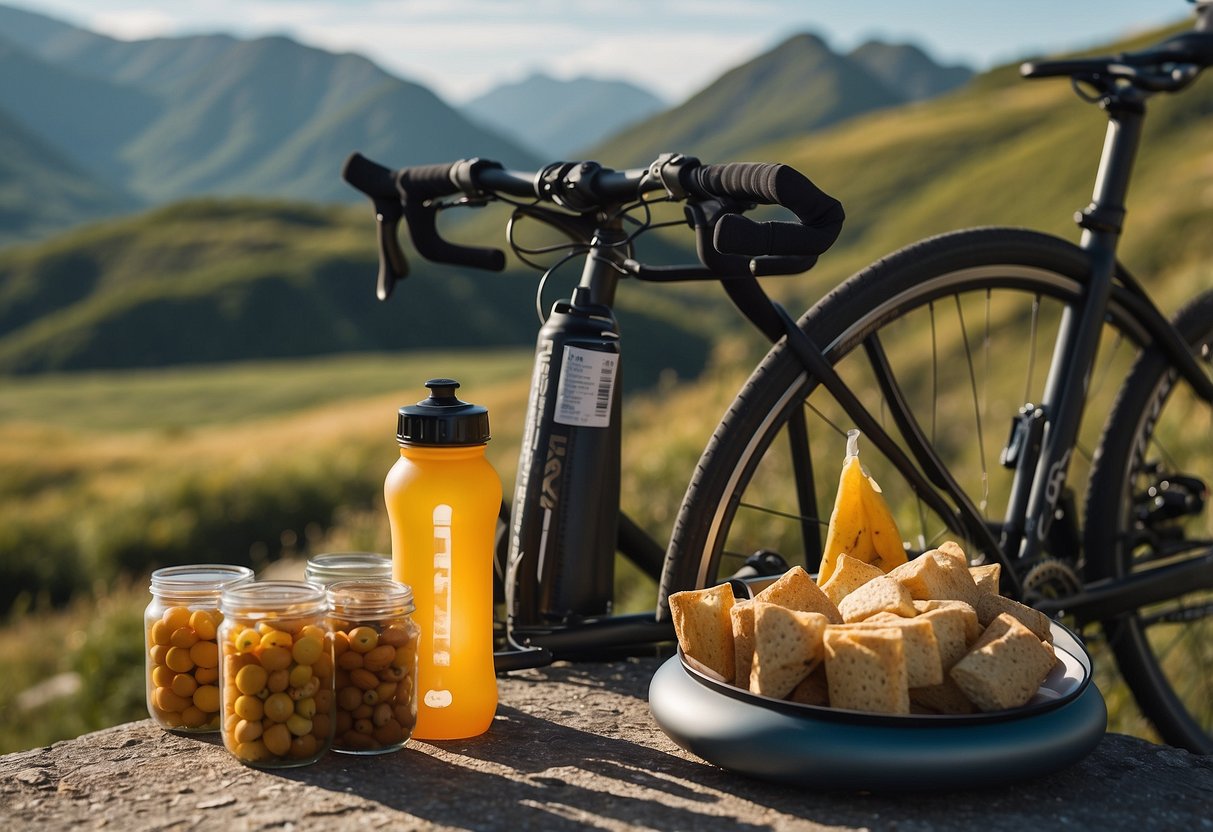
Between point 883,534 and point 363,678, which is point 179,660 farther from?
point 883,534

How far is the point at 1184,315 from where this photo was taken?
3.48 m

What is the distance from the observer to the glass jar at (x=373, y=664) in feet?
7.27

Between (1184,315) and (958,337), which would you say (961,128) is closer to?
(958,337)

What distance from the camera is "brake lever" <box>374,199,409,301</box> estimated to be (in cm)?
334

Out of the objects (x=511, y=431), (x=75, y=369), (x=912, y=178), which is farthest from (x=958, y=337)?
(x=75, y=369)

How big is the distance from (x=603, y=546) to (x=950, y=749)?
920mm

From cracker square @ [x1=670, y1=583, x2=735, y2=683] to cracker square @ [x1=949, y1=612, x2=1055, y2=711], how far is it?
1.26ft

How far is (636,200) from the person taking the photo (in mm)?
2676

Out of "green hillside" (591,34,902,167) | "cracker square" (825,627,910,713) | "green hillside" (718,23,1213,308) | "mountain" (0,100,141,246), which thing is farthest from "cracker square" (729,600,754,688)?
"mountain" (0,100,141,246)

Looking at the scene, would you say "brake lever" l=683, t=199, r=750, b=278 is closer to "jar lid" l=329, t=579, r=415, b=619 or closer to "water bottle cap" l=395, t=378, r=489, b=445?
"water bottle cap" l=395, t=378, r=489, b=445

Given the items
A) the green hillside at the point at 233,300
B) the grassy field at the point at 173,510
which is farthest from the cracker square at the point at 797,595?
the green hillside at the point at 233,300

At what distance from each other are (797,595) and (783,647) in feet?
0.61

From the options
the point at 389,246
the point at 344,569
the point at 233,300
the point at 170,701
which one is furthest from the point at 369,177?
the point at 233,300

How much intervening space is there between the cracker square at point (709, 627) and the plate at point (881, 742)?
4.0 inches
